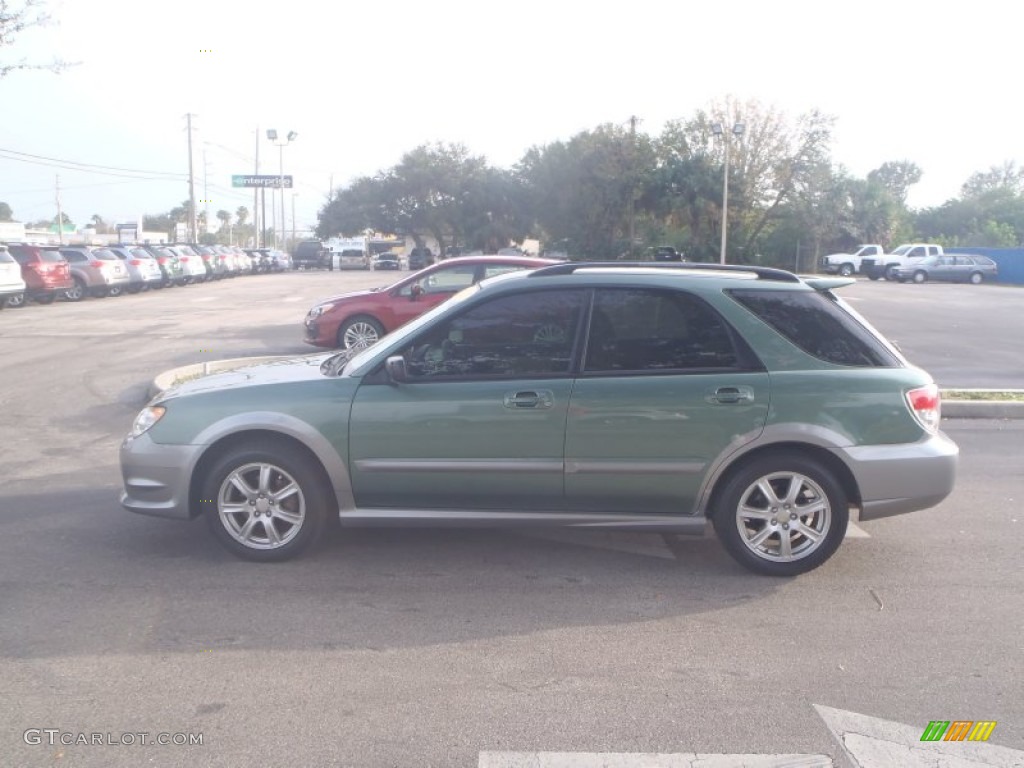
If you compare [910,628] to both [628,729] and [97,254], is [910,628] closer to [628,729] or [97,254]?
[628,729]

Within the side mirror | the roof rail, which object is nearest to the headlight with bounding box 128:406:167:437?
the side mirror

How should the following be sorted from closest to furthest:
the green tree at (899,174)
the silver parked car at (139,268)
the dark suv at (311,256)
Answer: the silver parked car at (139,268), the dark suv at (311,256), the green tree at (899,174)

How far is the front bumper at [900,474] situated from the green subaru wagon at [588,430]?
1 cm

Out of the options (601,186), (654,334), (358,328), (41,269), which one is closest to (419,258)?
(601,186)

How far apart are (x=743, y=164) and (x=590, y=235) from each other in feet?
29.0

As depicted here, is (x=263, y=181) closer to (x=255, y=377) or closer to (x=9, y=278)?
(x=9, y=278)

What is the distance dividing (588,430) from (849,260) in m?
50.8

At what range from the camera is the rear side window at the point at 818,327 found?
223 inches

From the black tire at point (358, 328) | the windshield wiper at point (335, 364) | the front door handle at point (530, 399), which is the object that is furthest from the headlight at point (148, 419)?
the black tire at point (358, 328)

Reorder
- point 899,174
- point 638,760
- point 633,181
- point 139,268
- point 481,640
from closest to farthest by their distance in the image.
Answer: point 638,760, point 481,640, point 139,268, point 633,181, point 899,174

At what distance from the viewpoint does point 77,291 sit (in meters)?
29.6

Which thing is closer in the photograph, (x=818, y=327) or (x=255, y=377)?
(x=818, y=327)

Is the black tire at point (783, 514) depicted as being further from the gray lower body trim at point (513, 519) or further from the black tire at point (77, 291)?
the black tire at point (77, 291)

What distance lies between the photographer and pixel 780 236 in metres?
54.0
